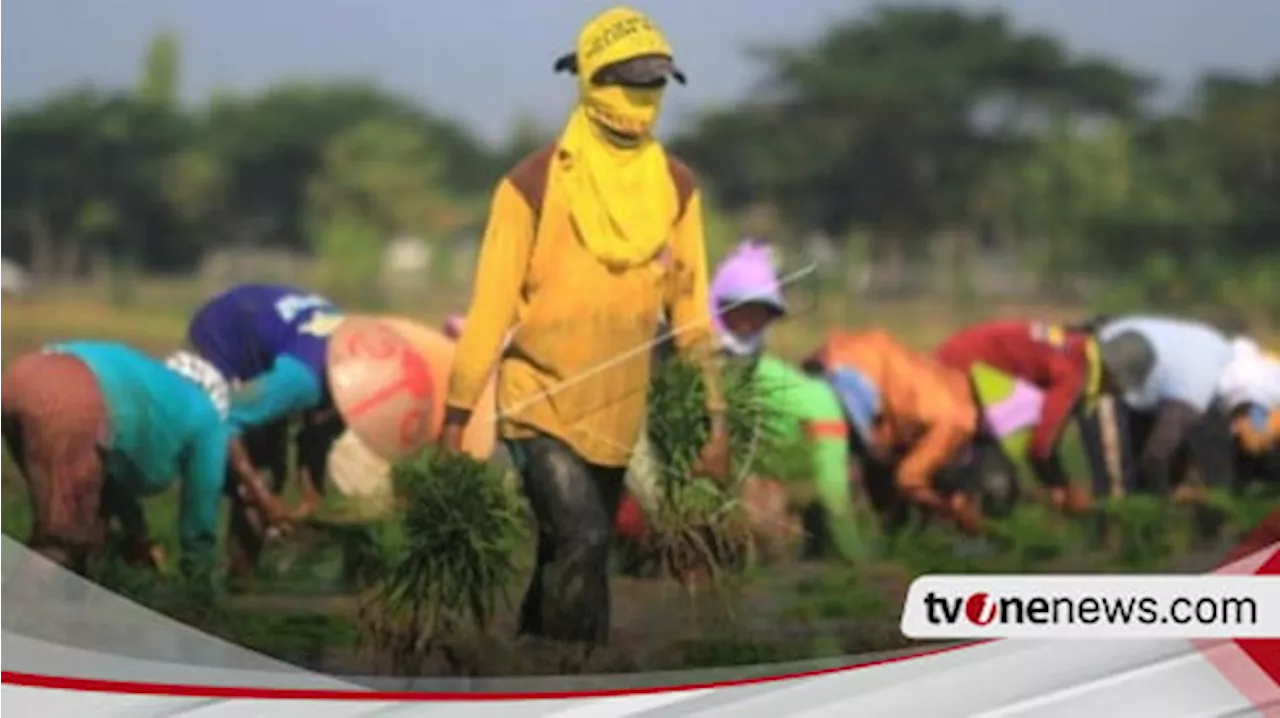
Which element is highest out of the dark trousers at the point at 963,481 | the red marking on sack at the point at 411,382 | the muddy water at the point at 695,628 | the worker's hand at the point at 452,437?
the red marking on sack at the point at 411,382

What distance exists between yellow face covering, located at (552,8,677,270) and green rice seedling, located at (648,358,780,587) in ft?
0.66

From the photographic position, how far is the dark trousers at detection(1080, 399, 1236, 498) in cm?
372

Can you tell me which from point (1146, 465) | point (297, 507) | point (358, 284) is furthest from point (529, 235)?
point (1146, 465)

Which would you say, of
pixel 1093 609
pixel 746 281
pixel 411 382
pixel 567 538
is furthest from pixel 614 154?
pixel 1093 609

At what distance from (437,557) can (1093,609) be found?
0.99 m

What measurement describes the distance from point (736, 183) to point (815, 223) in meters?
0.14

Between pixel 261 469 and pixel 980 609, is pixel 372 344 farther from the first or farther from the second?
pixel 980 609

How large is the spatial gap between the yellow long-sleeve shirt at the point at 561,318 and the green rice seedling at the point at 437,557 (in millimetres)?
100

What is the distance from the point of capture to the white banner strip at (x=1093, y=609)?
360cm

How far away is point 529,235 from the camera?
3.55 metres

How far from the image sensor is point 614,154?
355cm

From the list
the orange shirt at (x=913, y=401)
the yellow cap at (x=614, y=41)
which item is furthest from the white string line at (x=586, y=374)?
the yellow cap at (x=614, y=41)

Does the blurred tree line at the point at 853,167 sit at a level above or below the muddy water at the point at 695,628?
above

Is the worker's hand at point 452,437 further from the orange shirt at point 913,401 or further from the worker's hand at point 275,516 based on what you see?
the orange shirt at point 913,401
